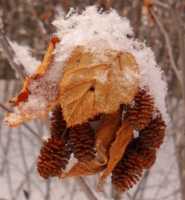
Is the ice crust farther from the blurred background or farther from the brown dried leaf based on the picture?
the blurred background

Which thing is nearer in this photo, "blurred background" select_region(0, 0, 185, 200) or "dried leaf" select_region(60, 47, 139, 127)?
"dried leaf" select_region(60, 47, 139, 127)

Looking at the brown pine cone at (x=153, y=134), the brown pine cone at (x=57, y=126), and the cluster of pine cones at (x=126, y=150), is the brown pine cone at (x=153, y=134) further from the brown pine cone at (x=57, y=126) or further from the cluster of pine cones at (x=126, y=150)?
the brown pine cone at (x=57, y=126)

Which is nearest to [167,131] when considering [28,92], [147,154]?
[147,154]

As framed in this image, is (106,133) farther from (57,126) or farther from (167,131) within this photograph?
(167,131)

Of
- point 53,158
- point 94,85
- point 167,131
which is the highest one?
point 167,131

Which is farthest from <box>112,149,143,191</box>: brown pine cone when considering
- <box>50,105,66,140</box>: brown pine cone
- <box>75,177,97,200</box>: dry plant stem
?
<box>75,177,97,200</box>: dry plant stem

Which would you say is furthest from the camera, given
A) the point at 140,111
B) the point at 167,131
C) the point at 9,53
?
the point at 167,131

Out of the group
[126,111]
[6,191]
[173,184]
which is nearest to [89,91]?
[126,111]
